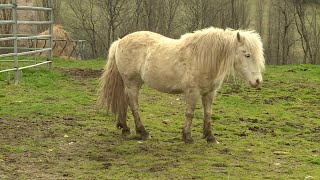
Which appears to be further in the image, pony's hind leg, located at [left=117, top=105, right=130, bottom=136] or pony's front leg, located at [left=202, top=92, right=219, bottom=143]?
pony's hind leg, located at [left=117, top=105, right=130, bottom=136]

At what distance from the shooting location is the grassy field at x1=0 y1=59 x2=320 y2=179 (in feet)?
A: 14.7

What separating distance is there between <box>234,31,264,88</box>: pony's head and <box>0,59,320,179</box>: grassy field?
82 cm

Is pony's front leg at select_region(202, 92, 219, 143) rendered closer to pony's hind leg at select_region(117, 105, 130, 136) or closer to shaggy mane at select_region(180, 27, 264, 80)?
shaggy mane at select_region(180, 27, 264, 80)

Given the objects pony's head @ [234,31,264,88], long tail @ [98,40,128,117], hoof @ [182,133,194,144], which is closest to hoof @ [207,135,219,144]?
hoof @ [182,133,194,144]

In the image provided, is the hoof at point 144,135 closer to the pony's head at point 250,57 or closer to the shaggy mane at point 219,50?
the shaggy mane at point 219,50

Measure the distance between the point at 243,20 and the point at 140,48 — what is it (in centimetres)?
1569

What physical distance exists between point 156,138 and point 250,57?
154cm

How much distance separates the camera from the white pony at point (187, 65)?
534cm

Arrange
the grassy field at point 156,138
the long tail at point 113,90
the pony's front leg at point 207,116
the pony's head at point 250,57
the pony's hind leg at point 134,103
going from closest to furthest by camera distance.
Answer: the grassy field at point 156,138 < the pony's head at point 250,57 < the pony's front leg at point 207,116 < the pony's hind leg at point 134,103 < the long tail at point 113,90

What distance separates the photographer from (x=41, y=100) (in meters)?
8.02

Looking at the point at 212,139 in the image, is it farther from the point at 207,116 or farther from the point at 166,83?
the point at 166,83

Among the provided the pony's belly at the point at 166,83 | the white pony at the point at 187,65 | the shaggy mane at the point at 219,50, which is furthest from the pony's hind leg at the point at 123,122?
the shaggy mane at the point at 219,50

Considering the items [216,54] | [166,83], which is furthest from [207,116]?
[216,54]

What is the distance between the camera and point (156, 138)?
5883 mm
